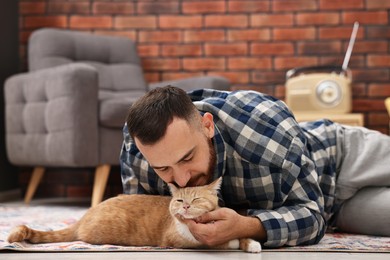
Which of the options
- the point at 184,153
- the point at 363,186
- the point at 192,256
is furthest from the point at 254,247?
the point at 363,186

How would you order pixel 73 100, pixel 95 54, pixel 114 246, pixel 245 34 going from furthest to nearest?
pixel 245 34 → pixel 95 54 → pixel 73 100 → pixel 114 246

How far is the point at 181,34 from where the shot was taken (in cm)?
373

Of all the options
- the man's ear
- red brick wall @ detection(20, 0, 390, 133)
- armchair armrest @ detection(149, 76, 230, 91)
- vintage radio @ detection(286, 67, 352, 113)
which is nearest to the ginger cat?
Answer: the man's ear

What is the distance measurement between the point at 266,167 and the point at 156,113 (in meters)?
0.37

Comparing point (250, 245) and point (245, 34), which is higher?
point (245, 34)

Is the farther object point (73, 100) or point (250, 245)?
point (73, 100)

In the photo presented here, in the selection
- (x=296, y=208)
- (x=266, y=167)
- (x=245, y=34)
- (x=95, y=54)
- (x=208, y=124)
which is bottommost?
(x=296, y=208)

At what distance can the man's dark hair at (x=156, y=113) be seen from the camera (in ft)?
4.31

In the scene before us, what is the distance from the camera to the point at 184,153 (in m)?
1.33

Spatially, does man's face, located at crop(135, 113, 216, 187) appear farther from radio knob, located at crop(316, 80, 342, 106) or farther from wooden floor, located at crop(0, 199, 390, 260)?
radio knob, located at crop(316, 80, 342, 106)

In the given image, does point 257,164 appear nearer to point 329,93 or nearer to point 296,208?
point 296,208

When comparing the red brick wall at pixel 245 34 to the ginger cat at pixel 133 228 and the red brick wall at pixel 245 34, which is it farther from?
the ginger cat at pixel 133 228

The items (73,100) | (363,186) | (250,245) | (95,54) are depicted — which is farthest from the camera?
(95,54)

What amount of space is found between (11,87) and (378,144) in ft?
7.15
